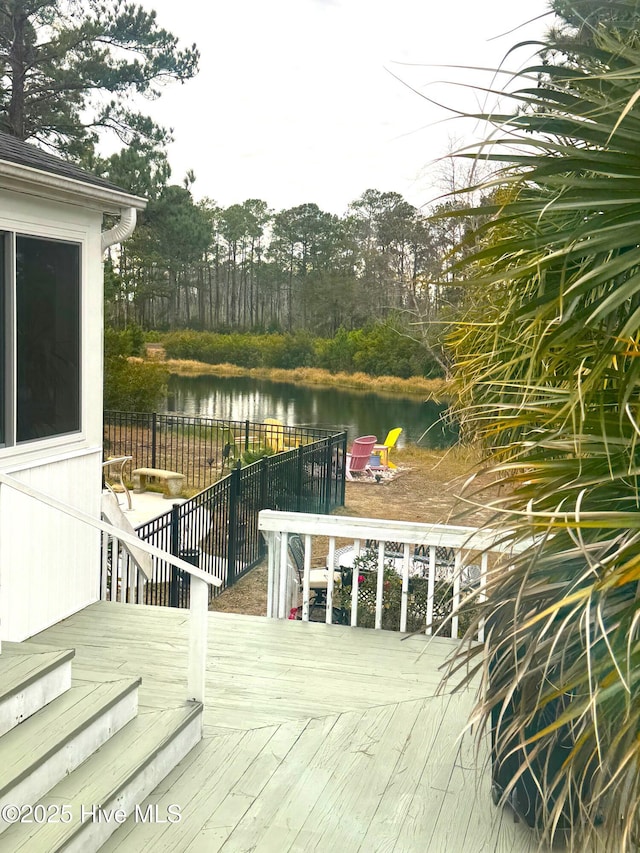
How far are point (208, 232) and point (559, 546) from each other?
1965cm

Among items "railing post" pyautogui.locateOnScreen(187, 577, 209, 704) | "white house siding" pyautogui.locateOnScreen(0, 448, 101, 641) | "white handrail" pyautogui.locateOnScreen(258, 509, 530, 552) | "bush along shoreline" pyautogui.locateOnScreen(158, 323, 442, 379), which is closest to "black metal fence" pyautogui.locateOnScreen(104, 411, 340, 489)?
"bush along shoreline" pyautogui.locateOnScreen(158, 323, 442, 379)

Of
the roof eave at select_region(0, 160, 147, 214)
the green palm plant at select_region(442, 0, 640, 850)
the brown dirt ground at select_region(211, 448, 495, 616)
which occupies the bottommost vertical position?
the brown dirt ground at select_region(211, 448, 495, 616)

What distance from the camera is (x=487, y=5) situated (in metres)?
34.6

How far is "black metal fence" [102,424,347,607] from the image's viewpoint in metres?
6.91

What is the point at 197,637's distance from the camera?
335 centimetres

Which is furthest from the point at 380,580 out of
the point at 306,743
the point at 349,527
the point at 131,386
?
the point at 131,386

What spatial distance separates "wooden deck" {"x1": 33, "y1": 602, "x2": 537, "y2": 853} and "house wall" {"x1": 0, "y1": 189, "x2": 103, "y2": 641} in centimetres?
22

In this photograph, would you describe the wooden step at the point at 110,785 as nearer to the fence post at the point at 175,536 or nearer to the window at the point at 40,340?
the window at the point at 40,340

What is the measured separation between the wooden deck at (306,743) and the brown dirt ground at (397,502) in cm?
341

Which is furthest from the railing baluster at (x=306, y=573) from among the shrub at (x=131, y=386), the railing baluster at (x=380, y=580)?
the shrub at (x=131, y=386)

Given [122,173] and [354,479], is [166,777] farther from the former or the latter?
[122,173]

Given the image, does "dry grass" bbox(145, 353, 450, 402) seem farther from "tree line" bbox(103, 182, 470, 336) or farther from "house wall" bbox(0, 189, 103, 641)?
"house wall" bbox(0, 189, 103, 641)

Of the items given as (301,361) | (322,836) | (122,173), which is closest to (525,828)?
(322,836)

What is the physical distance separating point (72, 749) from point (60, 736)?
3.6 inches
